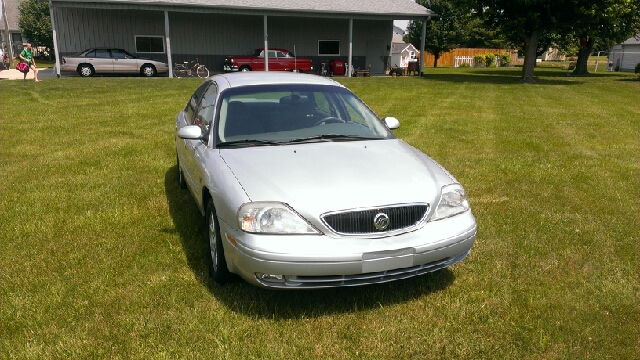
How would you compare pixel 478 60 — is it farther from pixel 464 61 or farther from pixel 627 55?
pixel 627 55

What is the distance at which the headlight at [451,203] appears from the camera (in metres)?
3.39

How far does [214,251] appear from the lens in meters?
3.66

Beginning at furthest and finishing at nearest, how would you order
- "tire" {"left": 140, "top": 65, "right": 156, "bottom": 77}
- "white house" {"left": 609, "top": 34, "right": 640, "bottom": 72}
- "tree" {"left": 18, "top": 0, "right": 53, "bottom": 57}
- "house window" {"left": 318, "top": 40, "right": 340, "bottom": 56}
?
"white house" {"left": 609, "top": 34, "right": 640, "bottom": 72} → "tree" {"left": 18, "top": 0, "right": 53, "bottom": 57} → "house window" {"left": 318, "top": 40, "right": 340, "bottom": 56} → "tire" {"left": 140, "top": 65, "right": 156, "bottom": 77}

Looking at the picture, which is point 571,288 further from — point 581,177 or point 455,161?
point 455,161

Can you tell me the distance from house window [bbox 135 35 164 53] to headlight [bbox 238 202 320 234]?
25287 millimetres

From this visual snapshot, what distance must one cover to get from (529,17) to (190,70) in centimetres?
1678

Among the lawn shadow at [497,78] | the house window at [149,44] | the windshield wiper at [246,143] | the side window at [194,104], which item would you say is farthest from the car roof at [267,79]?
the house window at [149,44]

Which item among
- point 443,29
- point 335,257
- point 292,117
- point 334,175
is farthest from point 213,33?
point 443,29

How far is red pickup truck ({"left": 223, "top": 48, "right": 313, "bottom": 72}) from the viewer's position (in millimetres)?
24203

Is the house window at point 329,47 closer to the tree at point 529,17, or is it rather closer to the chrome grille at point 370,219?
the tree at point 529,17

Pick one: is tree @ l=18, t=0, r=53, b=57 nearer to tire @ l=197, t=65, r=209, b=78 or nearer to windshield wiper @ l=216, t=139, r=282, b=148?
tire @ l=197, t=65, r=209, b=78

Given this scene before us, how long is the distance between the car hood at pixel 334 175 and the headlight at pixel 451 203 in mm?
64

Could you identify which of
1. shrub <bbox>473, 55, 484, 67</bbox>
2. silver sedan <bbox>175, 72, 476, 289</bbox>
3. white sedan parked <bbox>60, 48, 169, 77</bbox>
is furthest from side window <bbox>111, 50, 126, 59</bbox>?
shrub <bbox>473, 55, 484, 67</bbox>

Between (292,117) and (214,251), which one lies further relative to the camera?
(292,117)
